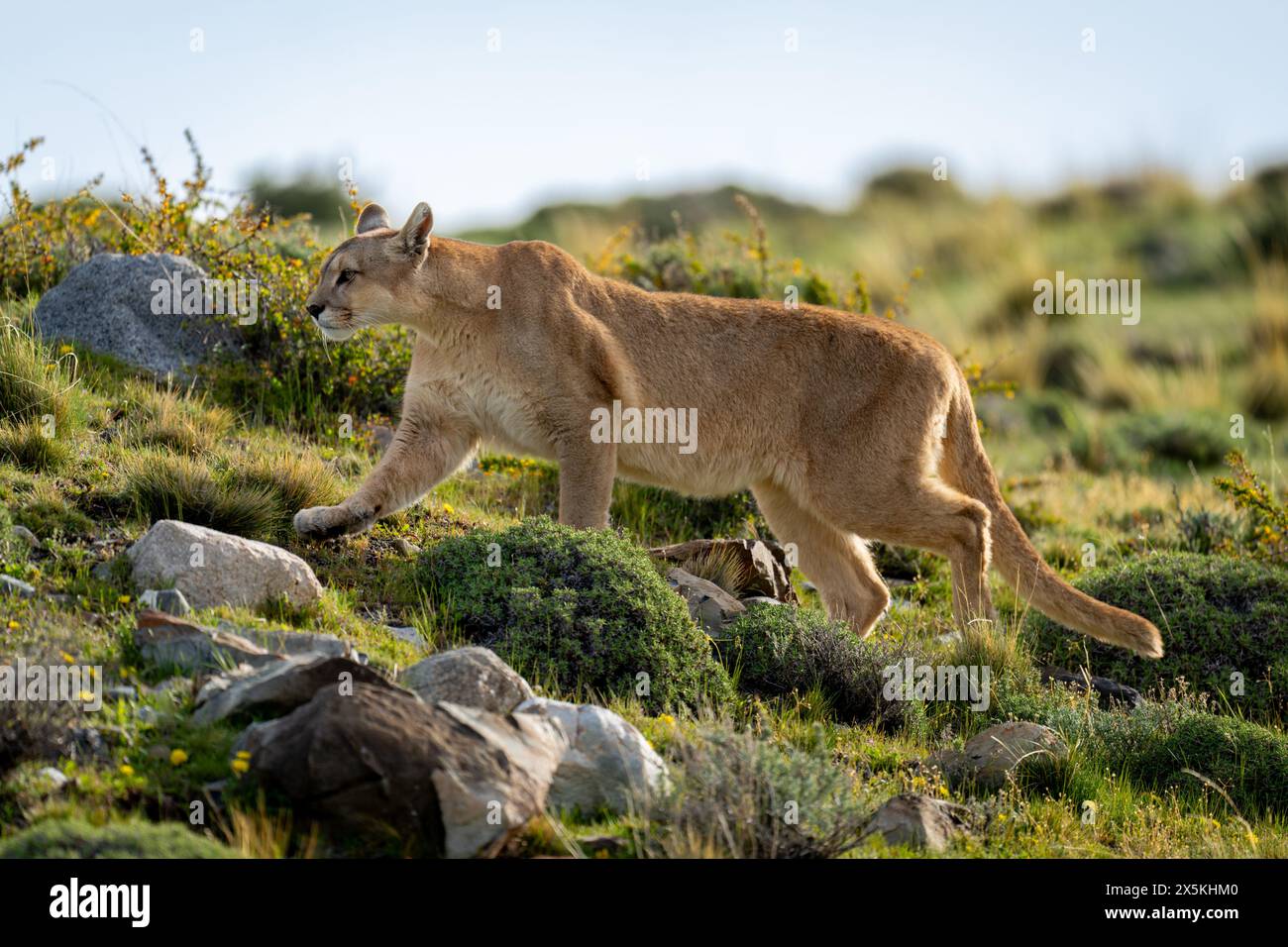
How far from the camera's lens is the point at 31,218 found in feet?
35.5

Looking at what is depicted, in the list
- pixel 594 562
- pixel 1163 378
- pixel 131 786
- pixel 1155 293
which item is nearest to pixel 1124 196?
pixel 1155 293

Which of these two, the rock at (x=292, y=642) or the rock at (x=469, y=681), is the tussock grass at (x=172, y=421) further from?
the rock at (x=469, y=681)

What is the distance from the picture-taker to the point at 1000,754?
6664mm

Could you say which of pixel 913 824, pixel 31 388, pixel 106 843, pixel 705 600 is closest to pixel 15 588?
pixel 31 388

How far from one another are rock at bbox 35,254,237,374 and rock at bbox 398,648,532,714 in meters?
4.64

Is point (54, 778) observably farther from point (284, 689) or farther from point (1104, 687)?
point (1104, 687)

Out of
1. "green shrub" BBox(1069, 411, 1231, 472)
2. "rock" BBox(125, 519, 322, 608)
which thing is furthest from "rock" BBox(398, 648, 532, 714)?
"green shrub" BBox(1069, 411, 1231, 472)

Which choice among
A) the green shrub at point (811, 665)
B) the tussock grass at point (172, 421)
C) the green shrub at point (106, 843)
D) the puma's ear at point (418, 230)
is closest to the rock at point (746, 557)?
the green shrub at point (811, 665)

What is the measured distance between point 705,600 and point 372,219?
10.3 ft

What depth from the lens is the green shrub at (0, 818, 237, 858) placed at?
436 cm

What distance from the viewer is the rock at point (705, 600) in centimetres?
784

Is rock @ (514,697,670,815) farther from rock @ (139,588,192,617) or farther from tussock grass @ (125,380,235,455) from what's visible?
tussock grass @ (125,380,235,455)

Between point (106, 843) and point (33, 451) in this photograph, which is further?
point (33, 451)
